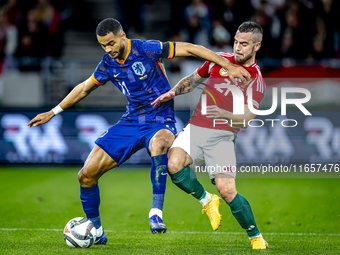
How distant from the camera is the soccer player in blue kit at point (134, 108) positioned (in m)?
5.05

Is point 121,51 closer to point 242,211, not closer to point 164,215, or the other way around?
point 242,211

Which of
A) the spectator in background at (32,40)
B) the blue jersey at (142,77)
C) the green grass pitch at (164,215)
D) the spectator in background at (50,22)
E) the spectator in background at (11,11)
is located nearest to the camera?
the green grass pitch at (164,215)

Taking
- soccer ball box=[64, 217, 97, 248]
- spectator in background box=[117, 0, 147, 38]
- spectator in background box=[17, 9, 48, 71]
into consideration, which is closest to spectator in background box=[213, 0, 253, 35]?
spectator in background box=[117, 0, 147, 38]

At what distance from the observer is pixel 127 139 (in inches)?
208

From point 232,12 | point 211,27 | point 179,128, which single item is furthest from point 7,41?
point 232,12

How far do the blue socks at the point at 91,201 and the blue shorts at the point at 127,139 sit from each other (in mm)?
416

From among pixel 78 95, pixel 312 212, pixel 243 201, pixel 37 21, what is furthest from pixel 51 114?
pixel 37 21

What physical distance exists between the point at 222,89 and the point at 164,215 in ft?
8.12

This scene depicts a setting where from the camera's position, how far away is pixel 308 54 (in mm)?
11312

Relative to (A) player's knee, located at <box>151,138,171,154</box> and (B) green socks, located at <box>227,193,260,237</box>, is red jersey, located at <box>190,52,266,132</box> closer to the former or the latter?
(A) player's knee, located at <box>151,138,171,154</box>

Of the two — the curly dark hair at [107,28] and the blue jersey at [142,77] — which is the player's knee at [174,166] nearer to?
the blue jersey at [142,77]

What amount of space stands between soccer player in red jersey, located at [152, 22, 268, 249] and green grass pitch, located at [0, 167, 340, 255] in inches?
17.8

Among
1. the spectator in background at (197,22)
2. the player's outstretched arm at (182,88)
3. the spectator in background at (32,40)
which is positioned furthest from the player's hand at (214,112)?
the spectator in background at (32,40)

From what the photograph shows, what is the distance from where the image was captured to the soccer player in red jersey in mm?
4945
